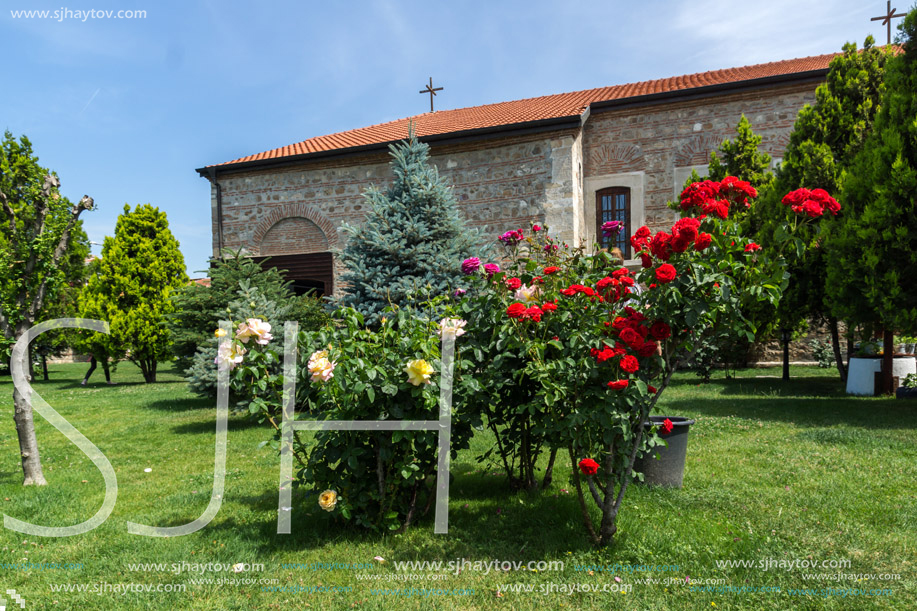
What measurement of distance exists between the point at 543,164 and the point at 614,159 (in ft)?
7.27

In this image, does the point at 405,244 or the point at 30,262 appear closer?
the point at 30,262

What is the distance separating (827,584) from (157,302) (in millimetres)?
15004

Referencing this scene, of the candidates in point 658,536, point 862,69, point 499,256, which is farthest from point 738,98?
point 658,536

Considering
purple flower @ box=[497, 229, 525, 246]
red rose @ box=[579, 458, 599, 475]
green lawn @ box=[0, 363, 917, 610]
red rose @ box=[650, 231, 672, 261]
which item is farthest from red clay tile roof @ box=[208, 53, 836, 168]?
red rose @ box=[579, 458, 599, 475]

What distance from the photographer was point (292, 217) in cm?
1427

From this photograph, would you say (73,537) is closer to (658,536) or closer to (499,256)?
(658,536)

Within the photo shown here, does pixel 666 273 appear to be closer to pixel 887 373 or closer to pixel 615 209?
pixel 887 373

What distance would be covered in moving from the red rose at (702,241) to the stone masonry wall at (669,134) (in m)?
10.7

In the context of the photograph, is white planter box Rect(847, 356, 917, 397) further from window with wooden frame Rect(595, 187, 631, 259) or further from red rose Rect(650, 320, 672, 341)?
red rose Rect(650, 320, 672, 341)

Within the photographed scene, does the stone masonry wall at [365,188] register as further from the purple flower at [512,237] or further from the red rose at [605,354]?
the red rose at [605,354]

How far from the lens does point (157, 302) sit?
14.1m

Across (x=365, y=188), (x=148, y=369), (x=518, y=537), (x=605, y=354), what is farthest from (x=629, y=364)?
(x=148, y=369)

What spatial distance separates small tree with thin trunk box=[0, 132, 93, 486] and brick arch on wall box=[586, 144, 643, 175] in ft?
36.4

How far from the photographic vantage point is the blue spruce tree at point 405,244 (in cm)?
719
